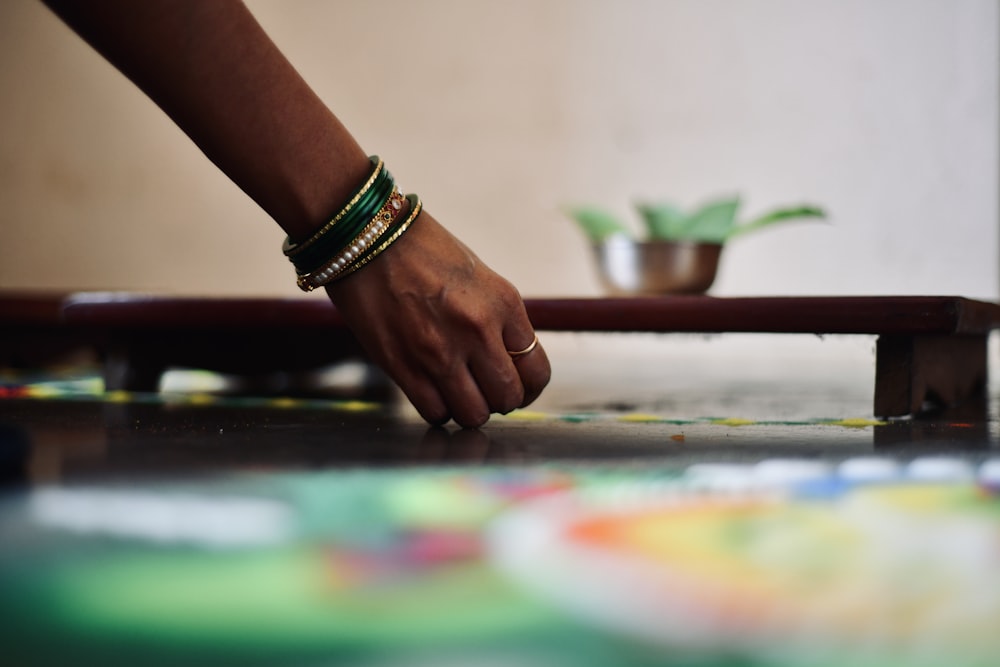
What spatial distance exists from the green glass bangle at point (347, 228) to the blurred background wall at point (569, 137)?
2.90 meters

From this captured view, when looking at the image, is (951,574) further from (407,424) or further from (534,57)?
(534,57)

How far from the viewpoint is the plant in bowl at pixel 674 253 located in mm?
1421

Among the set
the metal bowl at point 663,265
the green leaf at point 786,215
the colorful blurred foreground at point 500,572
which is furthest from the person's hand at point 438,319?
the green leaf at point 786,215

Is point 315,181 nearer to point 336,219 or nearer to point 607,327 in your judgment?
point 336,219

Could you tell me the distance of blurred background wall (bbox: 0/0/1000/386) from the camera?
3324 millimetres

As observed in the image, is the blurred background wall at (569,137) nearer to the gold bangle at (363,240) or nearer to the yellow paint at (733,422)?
the yellow paint at (733,422)

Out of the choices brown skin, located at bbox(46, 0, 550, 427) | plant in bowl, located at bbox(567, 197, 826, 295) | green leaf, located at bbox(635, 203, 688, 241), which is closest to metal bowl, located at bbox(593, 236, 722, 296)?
plant in bowl, located at bbox(567, 197, 826, 295)

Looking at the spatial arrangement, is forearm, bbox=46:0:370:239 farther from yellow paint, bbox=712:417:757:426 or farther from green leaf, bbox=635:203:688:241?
green leaf, bbox=635:203:688:241

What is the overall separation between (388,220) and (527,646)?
416mm

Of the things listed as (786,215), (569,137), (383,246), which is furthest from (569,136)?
(383,246)

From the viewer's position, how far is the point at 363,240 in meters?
0.67

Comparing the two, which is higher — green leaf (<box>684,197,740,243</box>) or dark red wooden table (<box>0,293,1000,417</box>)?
green leaf (<box>684,197,740,243</box>)

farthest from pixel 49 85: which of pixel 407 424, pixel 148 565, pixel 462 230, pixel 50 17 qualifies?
pixel 148 565

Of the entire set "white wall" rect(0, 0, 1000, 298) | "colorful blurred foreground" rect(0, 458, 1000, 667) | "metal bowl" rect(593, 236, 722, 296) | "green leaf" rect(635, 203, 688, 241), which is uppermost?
"white wall" rect(0, 0, 1000, 298)
